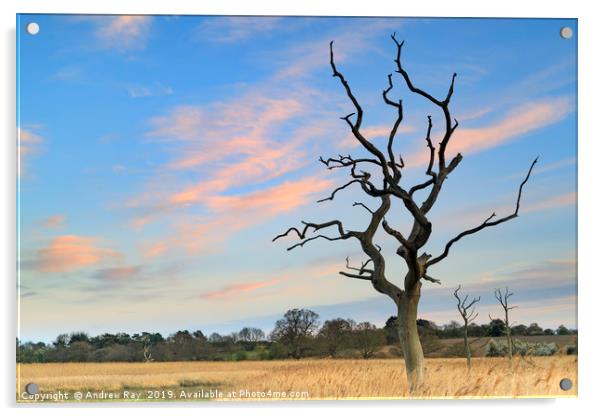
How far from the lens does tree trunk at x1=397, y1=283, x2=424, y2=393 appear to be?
445 inches

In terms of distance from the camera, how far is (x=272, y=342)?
11484 mm

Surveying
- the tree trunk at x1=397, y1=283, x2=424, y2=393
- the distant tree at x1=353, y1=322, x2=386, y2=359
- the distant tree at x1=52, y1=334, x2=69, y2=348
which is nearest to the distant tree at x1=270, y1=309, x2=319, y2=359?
the distant tree at x1=353, y1=322, x2=386, y2=359

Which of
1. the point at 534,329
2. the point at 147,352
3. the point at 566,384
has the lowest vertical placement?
the point at 566,384

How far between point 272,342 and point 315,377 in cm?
71

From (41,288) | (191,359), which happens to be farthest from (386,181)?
(41,288)

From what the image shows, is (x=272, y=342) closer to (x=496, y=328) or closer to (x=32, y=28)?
(x=496, y=328)

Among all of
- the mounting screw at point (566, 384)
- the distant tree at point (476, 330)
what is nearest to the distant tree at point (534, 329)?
the distant tree at point (476, 330)

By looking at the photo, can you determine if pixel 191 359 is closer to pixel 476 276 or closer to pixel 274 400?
pixel 274 400

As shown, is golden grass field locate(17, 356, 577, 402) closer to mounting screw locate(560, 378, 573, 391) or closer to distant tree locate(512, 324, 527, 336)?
mounting screw locate(560, 378, 573, 391)

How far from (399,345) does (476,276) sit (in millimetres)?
1263

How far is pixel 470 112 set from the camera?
38.0 ft

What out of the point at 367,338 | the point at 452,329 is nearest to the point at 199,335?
the point at 367,338

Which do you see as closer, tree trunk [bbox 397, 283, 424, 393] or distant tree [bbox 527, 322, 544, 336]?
tree trunk [bbox 397, 283, 424, 393]

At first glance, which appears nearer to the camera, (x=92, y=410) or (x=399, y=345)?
(x=92, y=410)
